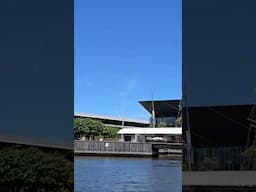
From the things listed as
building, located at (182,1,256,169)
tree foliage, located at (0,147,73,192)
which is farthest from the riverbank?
building, located at (182,1,256,169)

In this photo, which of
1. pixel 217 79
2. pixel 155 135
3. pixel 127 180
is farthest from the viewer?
pixel 155 135

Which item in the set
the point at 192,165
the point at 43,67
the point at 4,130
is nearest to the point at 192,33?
the point at 192,165

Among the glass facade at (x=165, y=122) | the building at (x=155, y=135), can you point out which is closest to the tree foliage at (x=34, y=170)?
the glass facade at (x=165, y=122)

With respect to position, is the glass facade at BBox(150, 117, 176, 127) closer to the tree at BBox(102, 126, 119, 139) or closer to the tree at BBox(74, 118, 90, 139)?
the tree at BBox(74, 118, 90, 139)

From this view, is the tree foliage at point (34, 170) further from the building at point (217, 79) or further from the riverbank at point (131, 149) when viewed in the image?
the riverbank at point (131, 149)

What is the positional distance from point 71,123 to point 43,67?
34.0 inches

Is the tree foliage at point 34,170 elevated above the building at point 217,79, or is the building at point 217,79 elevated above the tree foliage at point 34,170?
the building at point 217,79

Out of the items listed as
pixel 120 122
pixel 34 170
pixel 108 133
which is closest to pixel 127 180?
pixel 34 170

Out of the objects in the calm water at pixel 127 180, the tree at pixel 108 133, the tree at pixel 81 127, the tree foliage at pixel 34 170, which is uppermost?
the tree at pixel 81 127

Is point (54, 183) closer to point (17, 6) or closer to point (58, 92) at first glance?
point (58, 92)

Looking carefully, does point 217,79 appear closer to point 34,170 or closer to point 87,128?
point 34,170

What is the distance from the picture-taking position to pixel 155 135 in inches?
1553

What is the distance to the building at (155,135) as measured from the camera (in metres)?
37.0

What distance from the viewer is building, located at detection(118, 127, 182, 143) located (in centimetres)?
3700
